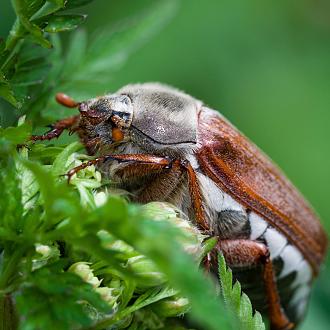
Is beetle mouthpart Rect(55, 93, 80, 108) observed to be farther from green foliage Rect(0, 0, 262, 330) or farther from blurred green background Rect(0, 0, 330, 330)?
blurred green background Rect(0, 0, 330, 330)

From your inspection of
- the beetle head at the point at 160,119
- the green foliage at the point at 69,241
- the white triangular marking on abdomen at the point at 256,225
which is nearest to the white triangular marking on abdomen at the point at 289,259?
the white triangular marking on abdomen at the point at 256,225

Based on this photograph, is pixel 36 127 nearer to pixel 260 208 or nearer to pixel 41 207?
pixel 41 207

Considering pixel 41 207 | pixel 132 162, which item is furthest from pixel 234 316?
pixel 132 162

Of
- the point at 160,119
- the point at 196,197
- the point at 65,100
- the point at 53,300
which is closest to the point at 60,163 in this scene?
the point at 53,300

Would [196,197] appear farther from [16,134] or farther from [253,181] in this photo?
[16,134]

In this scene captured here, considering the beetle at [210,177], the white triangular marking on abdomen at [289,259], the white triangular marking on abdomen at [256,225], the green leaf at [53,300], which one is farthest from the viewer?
the white triangular marking on abdomen at [289,259]

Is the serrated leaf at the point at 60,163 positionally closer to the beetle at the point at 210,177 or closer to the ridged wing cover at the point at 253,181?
the beetle at the point at 210,177

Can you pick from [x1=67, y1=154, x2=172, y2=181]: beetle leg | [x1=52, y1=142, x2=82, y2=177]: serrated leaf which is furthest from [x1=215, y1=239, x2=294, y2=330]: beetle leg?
[x1=52, y1=142, x2=82, y2=177]: serrated leaf
